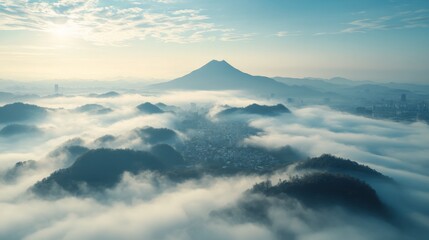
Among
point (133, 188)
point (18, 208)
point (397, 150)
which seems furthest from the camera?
point (397, 150)

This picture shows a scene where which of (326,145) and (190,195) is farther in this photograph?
(326,145)

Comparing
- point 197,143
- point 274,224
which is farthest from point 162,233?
point 197,143

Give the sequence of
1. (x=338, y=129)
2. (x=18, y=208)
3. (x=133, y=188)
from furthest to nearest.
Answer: (x=338, y=129), (x=133, y=188), (x=18, y=208)

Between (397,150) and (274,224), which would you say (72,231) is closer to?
(274,224)

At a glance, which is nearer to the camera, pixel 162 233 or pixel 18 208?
pixel 162 233

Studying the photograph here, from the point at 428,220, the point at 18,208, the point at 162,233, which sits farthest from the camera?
the point at 18,208

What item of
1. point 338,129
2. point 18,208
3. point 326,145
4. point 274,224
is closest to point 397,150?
point 326,145

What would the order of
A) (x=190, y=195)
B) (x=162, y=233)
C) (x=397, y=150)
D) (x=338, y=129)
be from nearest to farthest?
(x=162, y=233)
(x=190, y=195)
(x=397, y=150)
(x=338, y=129)

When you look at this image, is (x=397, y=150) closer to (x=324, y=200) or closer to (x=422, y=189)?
(x=422, y=189)
